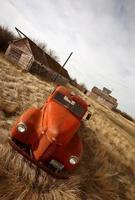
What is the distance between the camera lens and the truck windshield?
28.5ft

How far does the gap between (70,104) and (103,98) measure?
7189cm

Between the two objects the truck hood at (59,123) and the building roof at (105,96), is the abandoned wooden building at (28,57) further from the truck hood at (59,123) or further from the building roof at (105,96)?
the building roof at (105,96)

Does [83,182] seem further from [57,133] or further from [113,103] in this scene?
[113,103]

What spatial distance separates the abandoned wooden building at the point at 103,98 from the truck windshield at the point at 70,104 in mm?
70304

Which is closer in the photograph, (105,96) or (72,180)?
(72,180)

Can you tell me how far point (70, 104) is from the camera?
8750mm

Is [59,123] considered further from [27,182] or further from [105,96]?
[105,96]

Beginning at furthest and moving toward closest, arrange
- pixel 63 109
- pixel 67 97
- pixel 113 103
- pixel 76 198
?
pixel 113 103
pixel 67 97
pixel 63 109
pixel 76 198

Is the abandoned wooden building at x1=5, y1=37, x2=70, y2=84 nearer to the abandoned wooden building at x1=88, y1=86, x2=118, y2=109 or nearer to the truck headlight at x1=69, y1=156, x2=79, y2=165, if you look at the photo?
the truck headlight at x1=69, y1=156, x2=79, y2=165

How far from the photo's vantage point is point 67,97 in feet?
29.4

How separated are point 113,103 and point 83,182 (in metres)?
74.0

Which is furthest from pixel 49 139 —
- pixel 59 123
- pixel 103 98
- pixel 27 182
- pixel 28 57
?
pixel 103 98

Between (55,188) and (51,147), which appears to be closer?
(55,188)

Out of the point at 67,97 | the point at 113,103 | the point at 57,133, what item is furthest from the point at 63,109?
the point at 113,103
